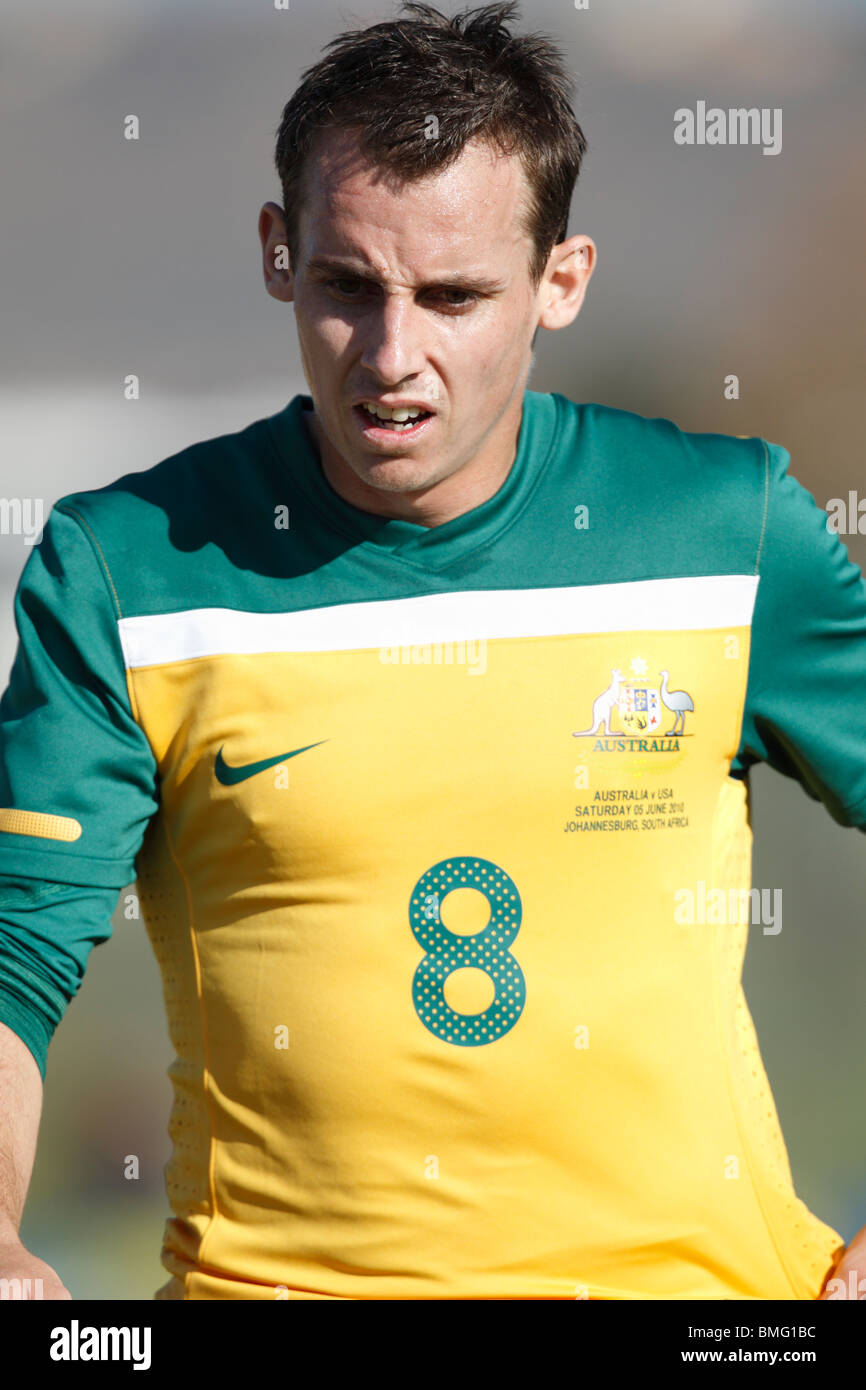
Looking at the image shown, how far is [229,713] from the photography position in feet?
4.46

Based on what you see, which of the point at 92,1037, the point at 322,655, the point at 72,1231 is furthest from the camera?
the point at 92,1037

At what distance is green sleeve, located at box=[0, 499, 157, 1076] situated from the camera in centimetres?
130

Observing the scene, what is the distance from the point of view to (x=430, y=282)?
4.17 feet

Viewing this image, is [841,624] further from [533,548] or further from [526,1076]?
[526,1076]

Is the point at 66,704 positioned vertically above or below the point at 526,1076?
above

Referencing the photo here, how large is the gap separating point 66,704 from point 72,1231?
158 cm

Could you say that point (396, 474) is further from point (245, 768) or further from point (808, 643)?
point (808, 643)

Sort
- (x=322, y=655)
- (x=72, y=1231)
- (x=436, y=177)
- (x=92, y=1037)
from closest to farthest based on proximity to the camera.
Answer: (x=436, y=177), (x=322, y=655), (x=72, y=1231), (x=92, y=1037)

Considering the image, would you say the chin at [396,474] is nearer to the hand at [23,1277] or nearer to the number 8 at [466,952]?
the number 8 at [466,952]

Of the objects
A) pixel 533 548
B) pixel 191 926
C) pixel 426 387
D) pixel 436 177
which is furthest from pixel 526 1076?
pixel 436 177

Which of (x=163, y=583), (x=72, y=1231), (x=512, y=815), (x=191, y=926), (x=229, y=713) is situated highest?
(x=163, y=583)

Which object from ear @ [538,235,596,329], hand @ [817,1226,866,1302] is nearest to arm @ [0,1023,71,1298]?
hand @ [817,1226,866,1302]

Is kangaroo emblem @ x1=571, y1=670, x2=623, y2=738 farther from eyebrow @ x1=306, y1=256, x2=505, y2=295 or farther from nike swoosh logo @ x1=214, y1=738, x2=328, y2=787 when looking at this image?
eyebrow @ x1=306, y1=256, x2=505, y2=295
